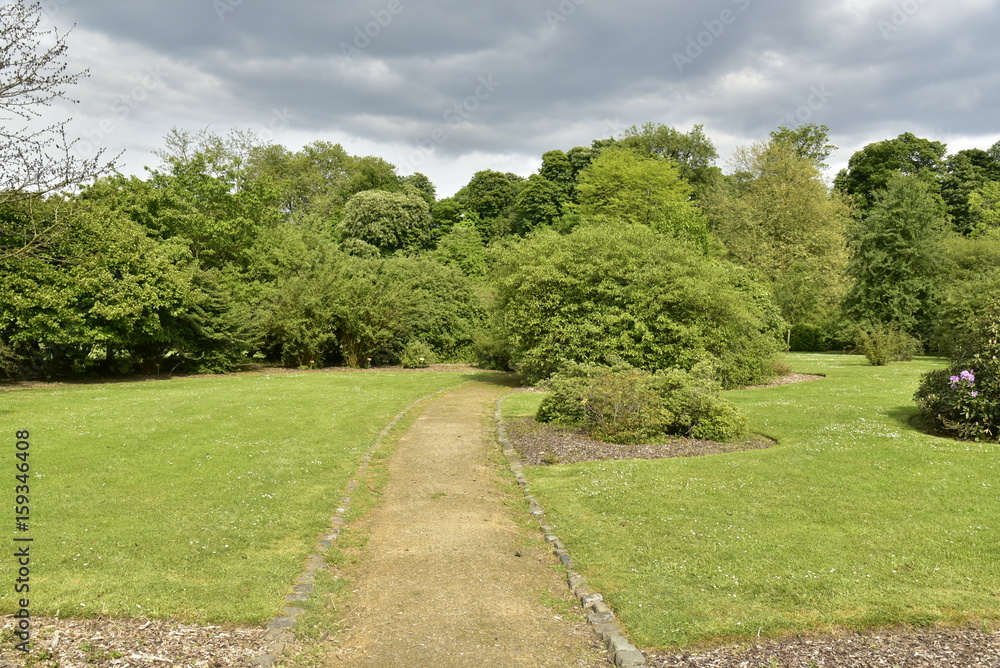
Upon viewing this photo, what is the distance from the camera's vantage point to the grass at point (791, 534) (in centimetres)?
560

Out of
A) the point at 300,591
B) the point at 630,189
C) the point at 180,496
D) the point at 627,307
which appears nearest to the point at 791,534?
the point at 300,591

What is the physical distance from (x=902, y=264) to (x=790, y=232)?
8954 mm

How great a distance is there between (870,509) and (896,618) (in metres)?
3.18

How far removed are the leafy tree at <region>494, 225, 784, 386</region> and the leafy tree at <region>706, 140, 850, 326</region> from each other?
21.8m

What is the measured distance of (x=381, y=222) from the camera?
177 feet

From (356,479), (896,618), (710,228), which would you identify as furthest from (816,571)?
(710,228)

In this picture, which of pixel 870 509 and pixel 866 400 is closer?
pixel 870 509

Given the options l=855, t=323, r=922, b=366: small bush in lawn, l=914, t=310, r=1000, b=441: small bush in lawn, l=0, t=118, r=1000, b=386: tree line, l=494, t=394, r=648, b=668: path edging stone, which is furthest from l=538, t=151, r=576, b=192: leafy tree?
l=494, t=394, r=648, b=668: path edging stone

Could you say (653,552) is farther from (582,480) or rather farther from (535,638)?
(582,480)

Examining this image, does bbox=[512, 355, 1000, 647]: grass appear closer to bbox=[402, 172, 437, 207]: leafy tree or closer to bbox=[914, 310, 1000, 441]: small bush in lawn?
bbox=[914, 310, 1000, 441]: small bush in lawn

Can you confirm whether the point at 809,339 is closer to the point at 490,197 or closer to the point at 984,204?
the point at 984,204

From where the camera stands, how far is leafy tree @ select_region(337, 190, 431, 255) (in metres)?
53.7

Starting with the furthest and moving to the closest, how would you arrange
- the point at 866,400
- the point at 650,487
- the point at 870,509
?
1. the point at 866,400
2. the point at 650,487
3. the point at 870,509

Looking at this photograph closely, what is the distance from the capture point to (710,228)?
54.6 meters
